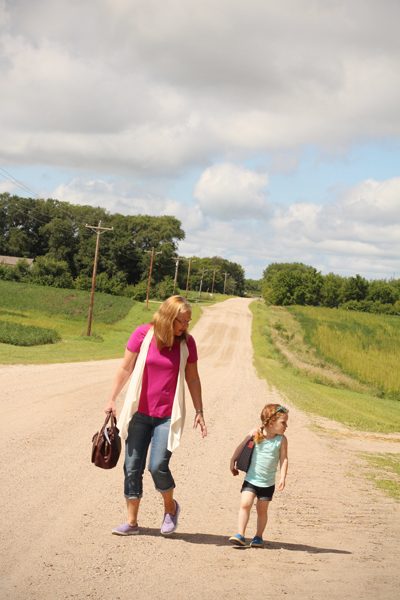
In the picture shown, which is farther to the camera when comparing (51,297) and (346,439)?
(51,297)

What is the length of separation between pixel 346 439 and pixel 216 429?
11.0ft

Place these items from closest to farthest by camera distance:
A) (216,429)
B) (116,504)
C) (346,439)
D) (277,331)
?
(116,504), (216,429), (346,439), (277,331)

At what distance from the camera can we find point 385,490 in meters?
8.08

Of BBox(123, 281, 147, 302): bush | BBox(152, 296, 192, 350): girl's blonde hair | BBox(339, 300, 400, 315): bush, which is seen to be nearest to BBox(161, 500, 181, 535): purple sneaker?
BBox(152, 296, 192, 350): girl's blonde hair

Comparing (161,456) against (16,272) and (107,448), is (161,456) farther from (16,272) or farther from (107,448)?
(16,272)

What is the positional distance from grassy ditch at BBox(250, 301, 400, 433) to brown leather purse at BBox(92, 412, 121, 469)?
1146cm

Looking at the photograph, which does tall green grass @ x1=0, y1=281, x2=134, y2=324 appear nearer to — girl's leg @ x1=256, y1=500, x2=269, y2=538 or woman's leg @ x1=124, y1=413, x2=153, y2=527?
woman's leg @ x1=124, y1=413, x2=153, y2=527

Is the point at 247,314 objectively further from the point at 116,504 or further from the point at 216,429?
the point at 116,504

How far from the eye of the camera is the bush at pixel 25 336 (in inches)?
1089

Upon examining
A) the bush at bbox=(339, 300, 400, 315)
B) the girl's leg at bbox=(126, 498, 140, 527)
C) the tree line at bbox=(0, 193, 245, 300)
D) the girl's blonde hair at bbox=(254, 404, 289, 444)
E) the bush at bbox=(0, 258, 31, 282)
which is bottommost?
the girl's leg at bbox=(126, 498, 140, 527)

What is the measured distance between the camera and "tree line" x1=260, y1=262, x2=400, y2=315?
96.2 metres

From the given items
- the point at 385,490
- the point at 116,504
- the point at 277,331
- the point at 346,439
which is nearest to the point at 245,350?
the point at 277,331

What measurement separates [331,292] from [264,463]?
103462mm

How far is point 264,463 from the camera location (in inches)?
194
